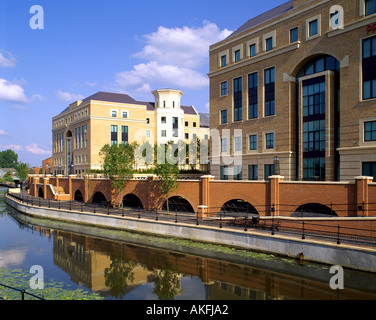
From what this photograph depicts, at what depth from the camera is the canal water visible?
53.4 ft

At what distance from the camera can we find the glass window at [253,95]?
37.4m

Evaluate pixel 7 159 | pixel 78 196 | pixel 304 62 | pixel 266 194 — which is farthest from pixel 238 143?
pixel 7 159

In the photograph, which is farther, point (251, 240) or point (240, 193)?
point (240, 193)

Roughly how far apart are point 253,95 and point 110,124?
41052 mm

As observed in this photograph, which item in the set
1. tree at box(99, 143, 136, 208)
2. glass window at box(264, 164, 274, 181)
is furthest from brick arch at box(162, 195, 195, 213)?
glass window at box(264, 164, 274, 181)

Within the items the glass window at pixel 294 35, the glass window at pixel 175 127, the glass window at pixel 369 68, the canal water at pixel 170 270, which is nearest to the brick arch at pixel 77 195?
the canal water at pixel 170 270

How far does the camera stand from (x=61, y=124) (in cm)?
8656

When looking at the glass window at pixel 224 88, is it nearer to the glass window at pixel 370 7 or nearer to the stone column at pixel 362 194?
the glass window at pixel 370 7

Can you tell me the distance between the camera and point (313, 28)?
3166cm

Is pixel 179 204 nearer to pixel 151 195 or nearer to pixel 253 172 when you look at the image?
pixel 151 195

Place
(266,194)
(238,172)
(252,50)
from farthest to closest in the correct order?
(238,172) < (252,50) < (266,194)

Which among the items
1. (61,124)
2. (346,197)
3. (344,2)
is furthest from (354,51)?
(61,124)
